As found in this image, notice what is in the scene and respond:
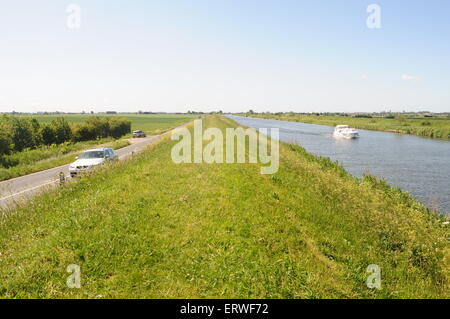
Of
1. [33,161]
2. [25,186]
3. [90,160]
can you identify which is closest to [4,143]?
[33,161]

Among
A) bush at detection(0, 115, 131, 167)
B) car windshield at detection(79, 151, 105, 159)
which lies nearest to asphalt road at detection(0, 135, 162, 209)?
car windshield at detection(79, 151, 105, 159)

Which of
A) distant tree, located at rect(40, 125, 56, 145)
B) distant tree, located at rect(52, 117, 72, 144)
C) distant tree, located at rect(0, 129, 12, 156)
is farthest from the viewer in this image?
distant tree, located at rect(52, 117, 72, 144)

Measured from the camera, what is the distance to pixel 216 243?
292 inches

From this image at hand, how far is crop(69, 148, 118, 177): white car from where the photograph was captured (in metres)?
17.8

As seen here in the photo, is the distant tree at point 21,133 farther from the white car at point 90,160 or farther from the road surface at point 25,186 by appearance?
the white car at point 90,160

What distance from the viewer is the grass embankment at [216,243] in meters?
5.71

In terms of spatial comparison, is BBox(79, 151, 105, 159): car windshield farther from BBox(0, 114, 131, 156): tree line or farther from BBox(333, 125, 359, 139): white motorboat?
BBox(333, 125, 359, 139): white motorboat

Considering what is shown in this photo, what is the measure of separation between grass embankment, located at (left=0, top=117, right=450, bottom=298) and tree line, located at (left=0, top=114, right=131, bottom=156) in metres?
23.1

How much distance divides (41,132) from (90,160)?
1004 inches

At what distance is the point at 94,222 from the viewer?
321 inches

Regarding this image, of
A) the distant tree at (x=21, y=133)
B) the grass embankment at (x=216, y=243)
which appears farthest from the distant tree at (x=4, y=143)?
the grass embankment at (x=216, y=243)

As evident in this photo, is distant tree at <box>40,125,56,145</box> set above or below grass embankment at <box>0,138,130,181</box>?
above
